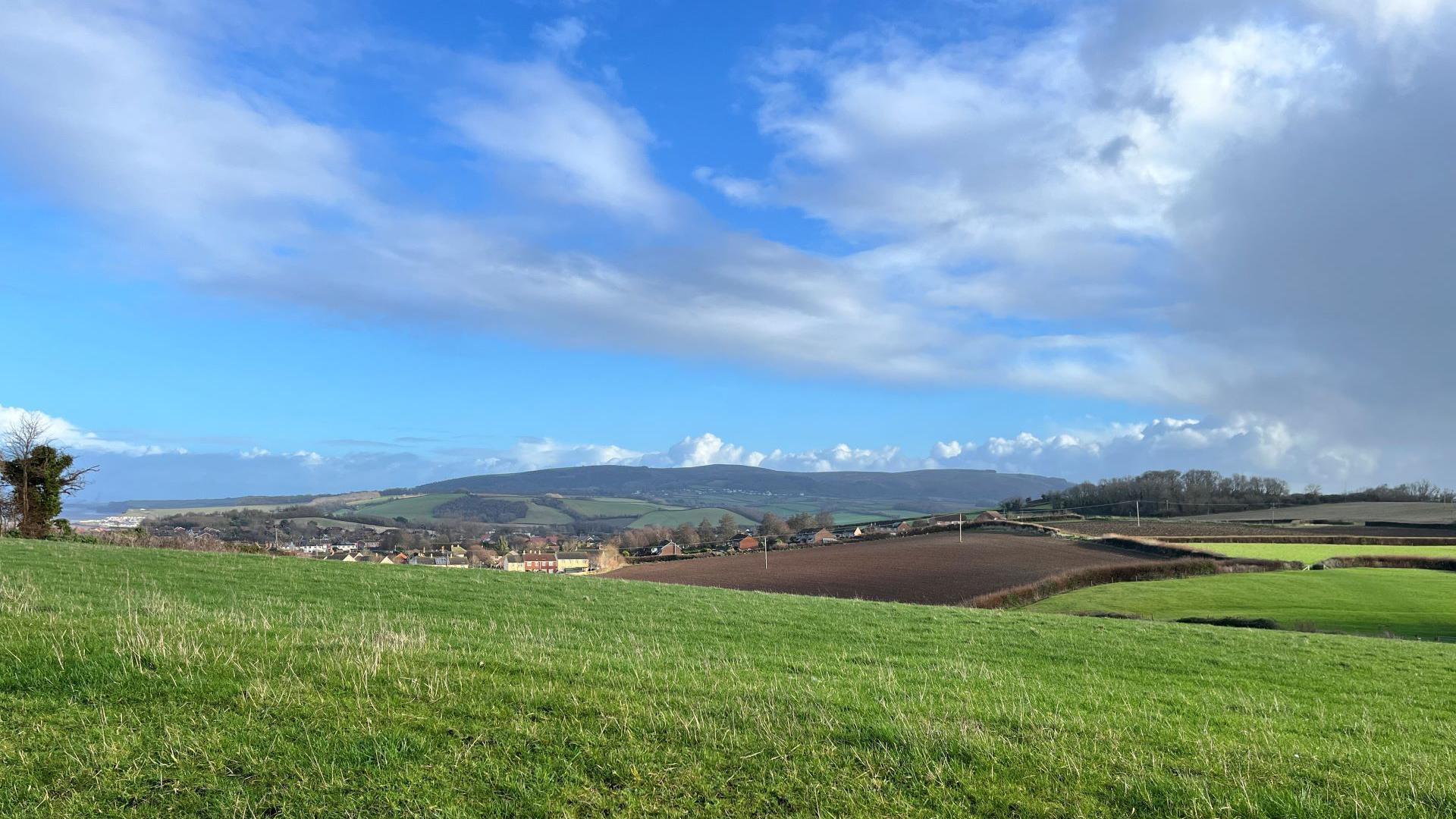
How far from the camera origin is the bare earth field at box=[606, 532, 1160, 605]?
4194cm

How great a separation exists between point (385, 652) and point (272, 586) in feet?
42.9

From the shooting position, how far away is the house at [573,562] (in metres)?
Result: 51.3

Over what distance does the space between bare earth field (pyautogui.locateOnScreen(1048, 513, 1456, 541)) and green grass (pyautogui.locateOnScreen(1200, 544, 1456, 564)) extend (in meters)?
5.21

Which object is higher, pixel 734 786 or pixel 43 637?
pixel 43 637

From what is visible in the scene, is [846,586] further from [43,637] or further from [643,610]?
[43,637]

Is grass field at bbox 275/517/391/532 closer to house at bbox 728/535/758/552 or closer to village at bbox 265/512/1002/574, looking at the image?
village at bbox 265/512/1002/574

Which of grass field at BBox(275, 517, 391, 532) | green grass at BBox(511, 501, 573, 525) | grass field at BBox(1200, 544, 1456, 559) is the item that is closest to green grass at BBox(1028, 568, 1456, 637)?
grass field at BBox(1200, 544, 1456, 559)

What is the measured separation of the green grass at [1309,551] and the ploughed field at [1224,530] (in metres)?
4.98

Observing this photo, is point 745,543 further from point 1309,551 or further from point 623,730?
point 623,730

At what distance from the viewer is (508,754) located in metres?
6.07

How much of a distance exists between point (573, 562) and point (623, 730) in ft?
164

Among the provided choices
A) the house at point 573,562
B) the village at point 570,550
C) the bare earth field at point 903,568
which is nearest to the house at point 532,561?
the village at point 570,550

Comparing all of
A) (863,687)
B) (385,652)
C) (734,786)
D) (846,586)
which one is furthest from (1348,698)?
(846,586)

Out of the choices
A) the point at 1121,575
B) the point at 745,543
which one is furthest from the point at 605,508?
the point at 1121,575
